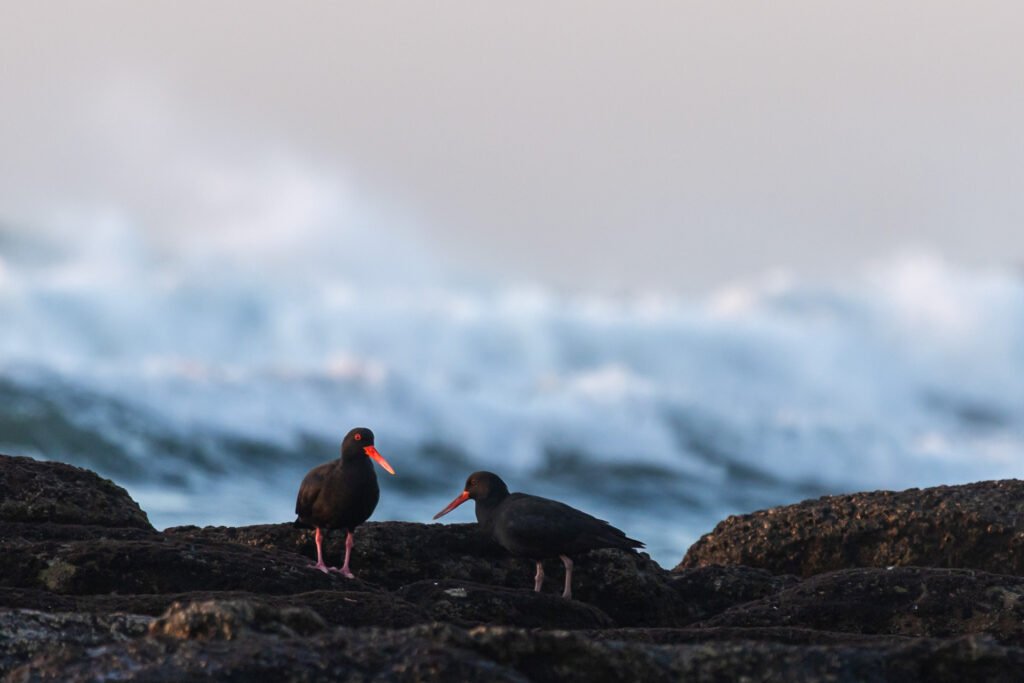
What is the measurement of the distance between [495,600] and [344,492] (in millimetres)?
4427

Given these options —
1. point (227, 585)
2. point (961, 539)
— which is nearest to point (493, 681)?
point (227, 585)

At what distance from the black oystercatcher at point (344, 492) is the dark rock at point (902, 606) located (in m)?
4.51

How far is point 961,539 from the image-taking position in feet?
63.7

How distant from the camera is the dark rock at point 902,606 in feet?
46.7

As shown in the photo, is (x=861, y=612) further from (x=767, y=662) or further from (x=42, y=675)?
(x=42, y=675)

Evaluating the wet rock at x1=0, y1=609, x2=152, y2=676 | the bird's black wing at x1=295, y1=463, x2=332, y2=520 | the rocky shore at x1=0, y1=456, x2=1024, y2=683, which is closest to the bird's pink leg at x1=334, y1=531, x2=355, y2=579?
the rocky shore at x1=0, y1=456, x2=1024, y2=683

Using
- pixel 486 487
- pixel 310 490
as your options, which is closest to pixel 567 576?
pixel 486 487

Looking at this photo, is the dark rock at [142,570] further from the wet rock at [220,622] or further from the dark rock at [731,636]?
the wet rock at [220,622]

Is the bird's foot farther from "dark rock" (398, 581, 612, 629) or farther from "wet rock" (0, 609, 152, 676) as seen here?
"wet rock" (0, 609, 152, 676)

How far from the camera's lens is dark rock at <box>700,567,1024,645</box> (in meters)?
14.2

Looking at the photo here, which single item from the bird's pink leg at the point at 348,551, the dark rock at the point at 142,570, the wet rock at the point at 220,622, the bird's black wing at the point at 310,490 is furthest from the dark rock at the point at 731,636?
the bird's black wing at the point at 310,490

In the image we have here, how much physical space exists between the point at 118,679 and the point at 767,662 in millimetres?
2990

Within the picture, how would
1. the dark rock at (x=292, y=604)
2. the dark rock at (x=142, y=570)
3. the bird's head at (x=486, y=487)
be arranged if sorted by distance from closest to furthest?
the dark rock at (x=292, y=604)
the dark rock at (x=142, y=570)
the bird's head at (x=486, y=487)

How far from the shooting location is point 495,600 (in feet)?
44.9
